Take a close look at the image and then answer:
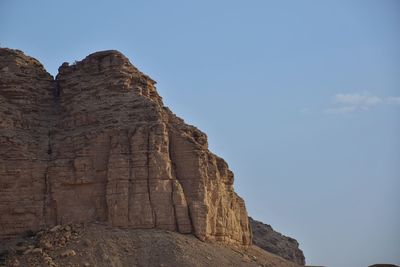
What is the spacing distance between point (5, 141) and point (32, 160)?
2.38 meters

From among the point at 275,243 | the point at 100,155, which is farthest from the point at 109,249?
the point at 275,243

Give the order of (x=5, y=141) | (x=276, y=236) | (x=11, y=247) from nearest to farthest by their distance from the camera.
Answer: (x=11, y=247), (x=5, y=141), (x=276, y=236)

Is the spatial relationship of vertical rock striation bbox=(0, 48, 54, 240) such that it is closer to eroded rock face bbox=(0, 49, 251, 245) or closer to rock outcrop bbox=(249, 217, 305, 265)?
eroded rock face bbox=(0, 49, 251, 245)

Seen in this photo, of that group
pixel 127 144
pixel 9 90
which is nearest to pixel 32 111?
pixel 9 90

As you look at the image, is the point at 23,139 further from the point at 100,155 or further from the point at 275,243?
the point at 275,243

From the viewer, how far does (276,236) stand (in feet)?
321

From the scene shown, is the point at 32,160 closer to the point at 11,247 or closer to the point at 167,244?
the point at 11,247

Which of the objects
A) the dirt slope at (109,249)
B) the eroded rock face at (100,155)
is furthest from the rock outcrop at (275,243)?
the dirt slope at (109,249)

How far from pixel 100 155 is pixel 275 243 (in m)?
37.0

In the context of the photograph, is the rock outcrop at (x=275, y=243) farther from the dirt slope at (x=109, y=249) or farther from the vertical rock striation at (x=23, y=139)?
the vertical rock striation at (x=23, y=139)

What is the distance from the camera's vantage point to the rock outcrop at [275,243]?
92062 millimetres

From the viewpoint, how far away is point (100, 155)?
6312cm

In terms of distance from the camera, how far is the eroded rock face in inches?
2418

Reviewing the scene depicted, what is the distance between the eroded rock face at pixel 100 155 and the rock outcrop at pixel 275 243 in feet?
80.7
